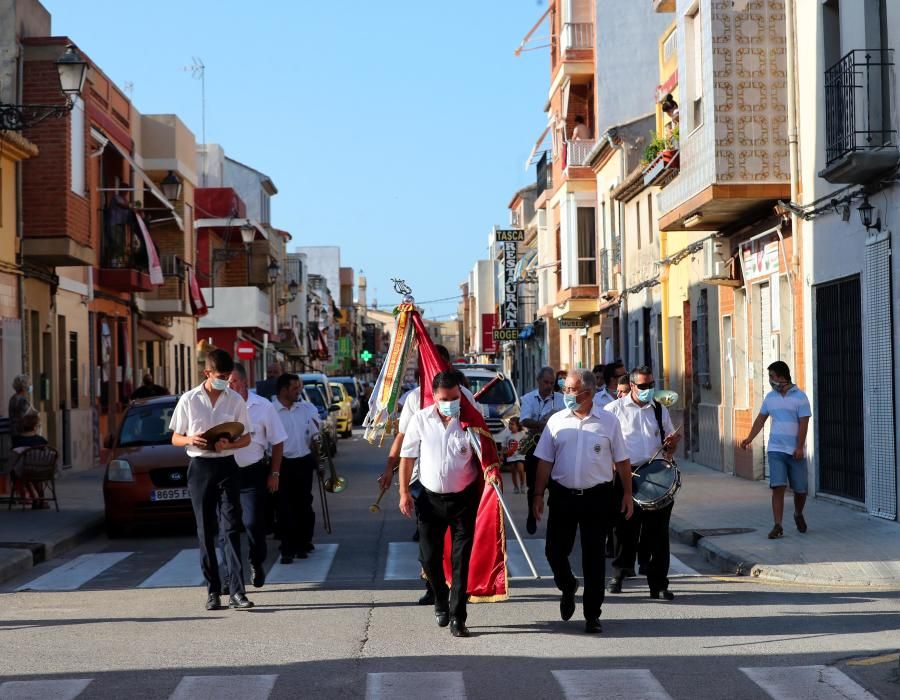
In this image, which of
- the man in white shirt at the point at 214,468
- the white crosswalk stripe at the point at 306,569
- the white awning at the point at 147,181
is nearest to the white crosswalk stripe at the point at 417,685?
the man in white shirt at the point at 214,468

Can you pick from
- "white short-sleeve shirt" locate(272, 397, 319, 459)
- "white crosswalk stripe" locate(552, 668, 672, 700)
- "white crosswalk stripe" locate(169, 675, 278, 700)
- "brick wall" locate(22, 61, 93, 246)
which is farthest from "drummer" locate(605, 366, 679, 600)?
"brick wall" locate(22, 61, 93, 246)

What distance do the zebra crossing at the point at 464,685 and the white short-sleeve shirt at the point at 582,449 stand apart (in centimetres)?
189

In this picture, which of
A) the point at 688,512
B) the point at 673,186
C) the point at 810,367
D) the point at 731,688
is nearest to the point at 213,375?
Result: the point at 731,688

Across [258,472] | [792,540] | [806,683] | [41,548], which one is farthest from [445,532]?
[41,548]

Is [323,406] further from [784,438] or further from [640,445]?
[640,445]

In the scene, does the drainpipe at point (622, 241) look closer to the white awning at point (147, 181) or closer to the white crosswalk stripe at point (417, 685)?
the white awning at point (147, 181)

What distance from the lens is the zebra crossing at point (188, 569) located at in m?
12.8

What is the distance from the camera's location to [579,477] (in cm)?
1000

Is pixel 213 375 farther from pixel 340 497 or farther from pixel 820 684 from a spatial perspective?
pixel 340 497

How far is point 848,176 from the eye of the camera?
1614cm

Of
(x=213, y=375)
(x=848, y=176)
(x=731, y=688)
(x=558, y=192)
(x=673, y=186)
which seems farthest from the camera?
(x=558, y=192)

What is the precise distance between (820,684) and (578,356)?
3982cm

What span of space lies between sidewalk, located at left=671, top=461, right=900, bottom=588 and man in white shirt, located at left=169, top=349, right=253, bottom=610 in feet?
15.1

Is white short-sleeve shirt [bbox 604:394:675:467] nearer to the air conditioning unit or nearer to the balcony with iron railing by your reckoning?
the balcony with iron railing
